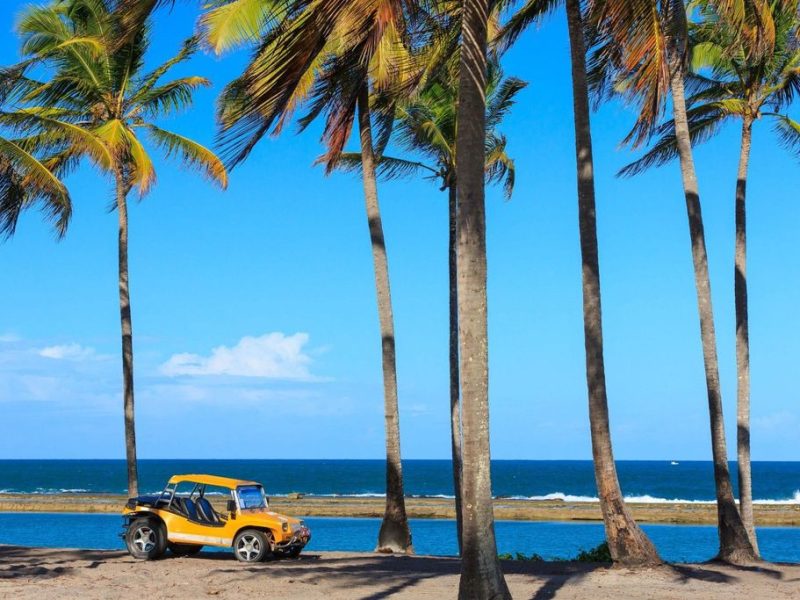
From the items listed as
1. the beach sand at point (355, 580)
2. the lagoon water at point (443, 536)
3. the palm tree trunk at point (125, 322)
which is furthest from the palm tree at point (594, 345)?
Answer: the lagoon water at point (443, 536)

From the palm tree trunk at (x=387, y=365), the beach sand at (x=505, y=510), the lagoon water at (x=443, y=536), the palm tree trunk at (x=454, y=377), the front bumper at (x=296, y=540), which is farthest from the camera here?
the beach sand at (x=505, y=510)

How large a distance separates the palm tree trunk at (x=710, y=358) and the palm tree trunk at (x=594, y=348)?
185 centimetres

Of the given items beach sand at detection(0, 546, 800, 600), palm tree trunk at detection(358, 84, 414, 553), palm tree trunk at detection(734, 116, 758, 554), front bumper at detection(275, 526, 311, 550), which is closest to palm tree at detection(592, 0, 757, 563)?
beach sand at detection(0, 546, 800, 600)

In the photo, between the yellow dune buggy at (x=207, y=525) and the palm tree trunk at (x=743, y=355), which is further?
the palm tree trunk at (x=743, y=355)

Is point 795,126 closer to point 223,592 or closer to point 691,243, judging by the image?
point 691,243

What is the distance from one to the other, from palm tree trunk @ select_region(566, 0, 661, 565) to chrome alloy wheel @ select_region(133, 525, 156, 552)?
8.55m

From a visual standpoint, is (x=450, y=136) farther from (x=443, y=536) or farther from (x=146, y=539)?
(x=443, y=536)

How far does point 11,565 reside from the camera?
17.4 meters

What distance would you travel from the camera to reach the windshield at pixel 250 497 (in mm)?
18938

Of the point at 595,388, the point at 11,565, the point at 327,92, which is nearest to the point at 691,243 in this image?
the point at 595,388

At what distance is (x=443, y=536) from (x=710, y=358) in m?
24.6

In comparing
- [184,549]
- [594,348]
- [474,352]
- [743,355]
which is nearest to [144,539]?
[184,549]

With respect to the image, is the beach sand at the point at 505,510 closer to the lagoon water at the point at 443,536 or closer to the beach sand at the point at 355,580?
the lagoon water at the point at 443,536

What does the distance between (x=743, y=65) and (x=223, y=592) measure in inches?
608
